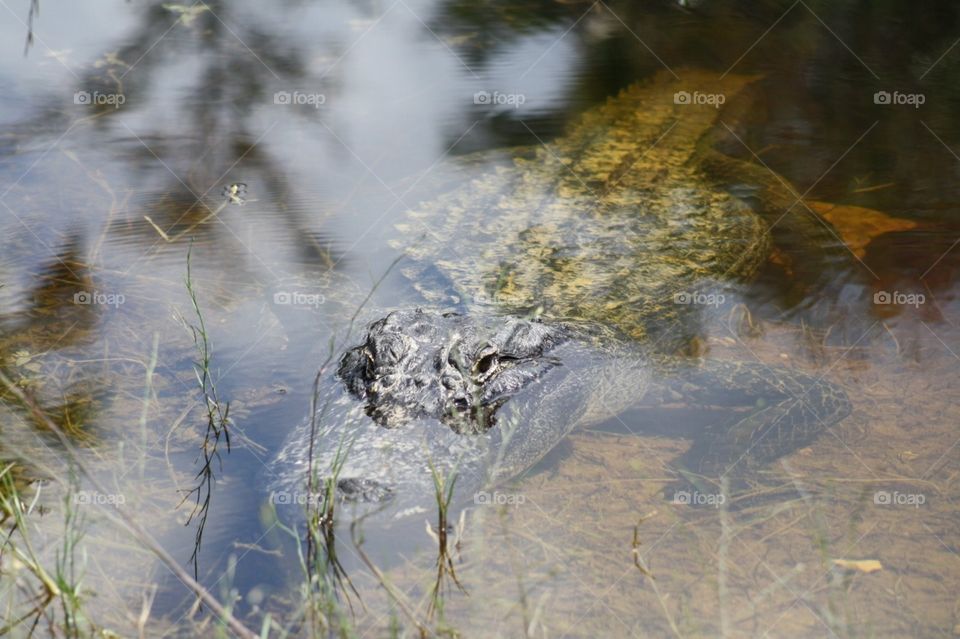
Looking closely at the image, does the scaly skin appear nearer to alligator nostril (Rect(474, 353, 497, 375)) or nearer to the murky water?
the murky water

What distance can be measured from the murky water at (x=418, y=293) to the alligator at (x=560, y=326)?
148mm

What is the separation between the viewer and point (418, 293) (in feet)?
16.8

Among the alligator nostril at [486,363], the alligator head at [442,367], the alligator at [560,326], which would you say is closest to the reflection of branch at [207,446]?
the alligator at [560,326]

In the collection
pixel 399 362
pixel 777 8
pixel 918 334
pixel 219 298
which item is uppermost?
pixel 777 8

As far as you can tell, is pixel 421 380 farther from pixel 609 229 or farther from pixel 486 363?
pixel 609 229

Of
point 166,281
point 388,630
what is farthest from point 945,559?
point 166,281

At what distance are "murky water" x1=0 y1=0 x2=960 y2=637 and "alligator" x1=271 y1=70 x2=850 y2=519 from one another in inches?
5.8

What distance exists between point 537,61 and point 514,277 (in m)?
4.18

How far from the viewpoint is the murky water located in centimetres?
316

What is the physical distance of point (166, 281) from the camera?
5.27 metres

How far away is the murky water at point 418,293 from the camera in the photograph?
10.4 feet

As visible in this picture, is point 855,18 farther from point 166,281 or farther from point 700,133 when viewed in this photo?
point 166,281

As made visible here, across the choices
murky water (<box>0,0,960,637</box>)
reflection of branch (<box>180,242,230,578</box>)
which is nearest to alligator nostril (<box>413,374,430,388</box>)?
murky water (<box>0,0,960,637</box>)

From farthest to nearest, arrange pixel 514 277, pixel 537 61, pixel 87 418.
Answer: pixel 537 61, pixel 514 277, pixel 87 418
